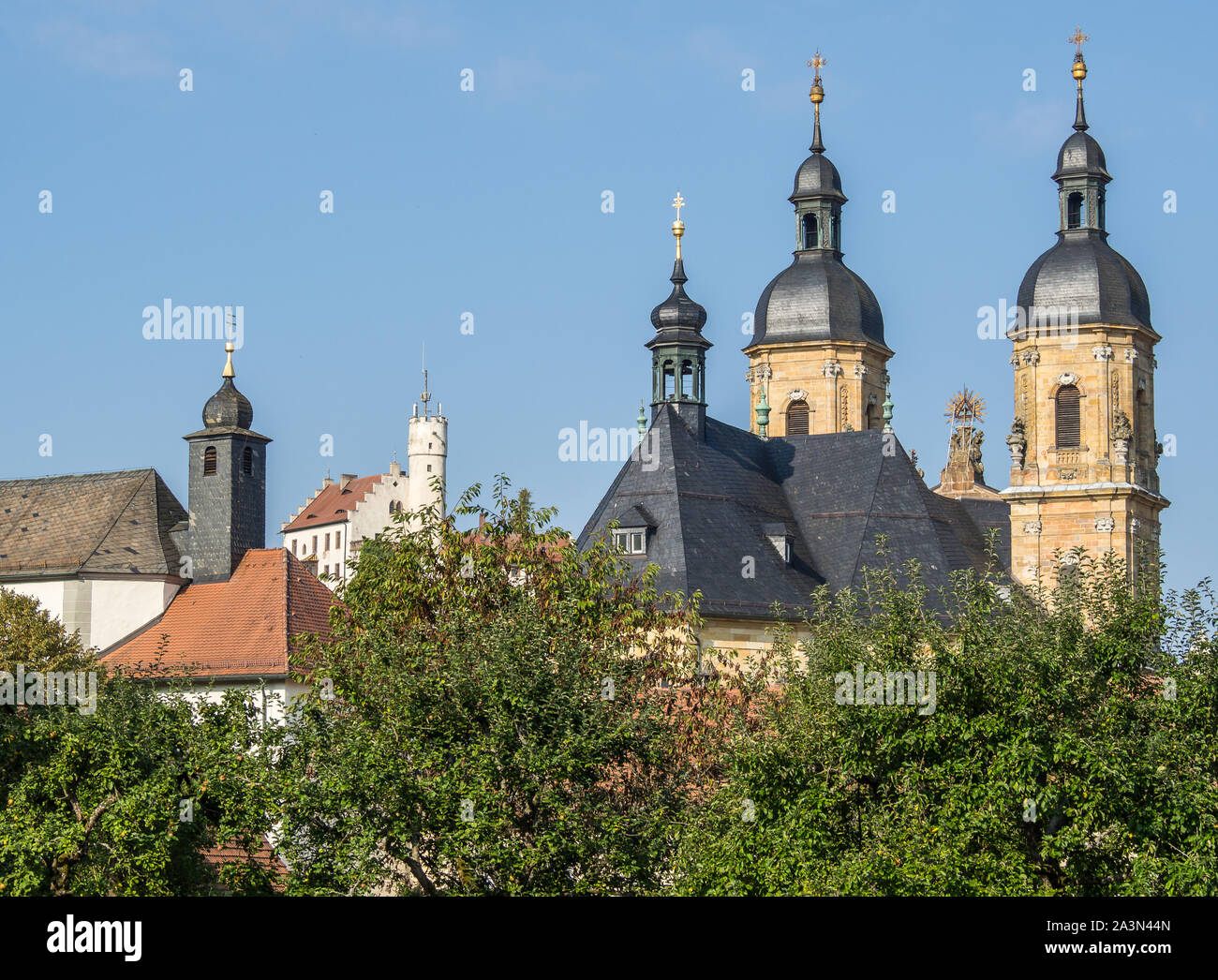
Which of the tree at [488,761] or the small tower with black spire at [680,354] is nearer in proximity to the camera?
the tree at [488,761]

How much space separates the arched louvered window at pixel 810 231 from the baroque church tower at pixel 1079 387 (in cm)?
1126

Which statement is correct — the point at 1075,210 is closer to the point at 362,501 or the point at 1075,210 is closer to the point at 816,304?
the point at 816,304

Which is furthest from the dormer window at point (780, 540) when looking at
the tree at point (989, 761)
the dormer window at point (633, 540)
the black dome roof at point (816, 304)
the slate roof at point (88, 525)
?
the tree at point (989, 761)

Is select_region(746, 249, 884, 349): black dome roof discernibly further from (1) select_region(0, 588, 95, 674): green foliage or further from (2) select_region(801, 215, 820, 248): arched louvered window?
(1) select_region(0, 588, 95, 674): green foliage

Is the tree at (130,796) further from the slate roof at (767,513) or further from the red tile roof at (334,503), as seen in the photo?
the red tile roof at (334,503)

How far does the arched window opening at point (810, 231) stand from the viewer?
8912cm

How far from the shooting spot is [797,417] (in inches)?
3492

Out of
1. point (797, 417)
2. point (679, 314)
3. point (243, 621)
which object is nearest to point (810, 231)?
point (797, 417)

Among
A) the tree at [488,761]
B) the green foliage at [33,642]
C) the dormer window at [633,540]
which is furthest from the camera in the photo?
the dormer window at [633,540]

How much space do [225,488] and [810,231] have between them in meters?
32.0

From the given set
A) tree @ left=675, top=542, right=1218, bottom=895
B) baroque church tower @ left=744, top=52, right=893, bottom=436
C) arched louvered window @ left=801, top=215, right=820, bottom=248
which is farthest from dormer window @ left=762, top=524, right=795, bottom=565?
tree @ left=675, top=542, right=1218, bottom=895
